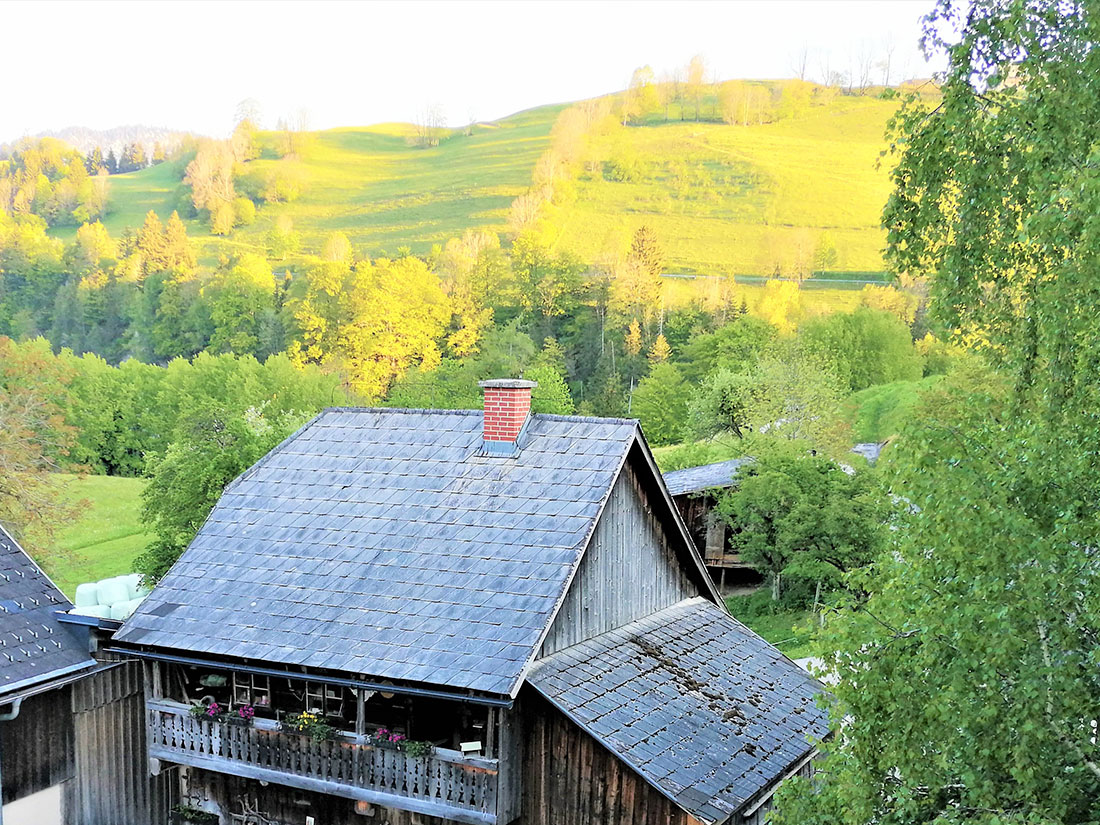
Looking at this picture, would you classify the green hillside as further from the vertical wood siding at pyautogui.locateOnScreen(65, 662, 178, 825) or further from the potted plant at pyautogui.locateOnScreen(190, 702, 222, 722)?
the potted plant at pyautogui.locateOnScreen(190, 702, 222, 722)

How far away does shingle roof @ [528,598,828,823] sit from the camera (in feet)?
38.9

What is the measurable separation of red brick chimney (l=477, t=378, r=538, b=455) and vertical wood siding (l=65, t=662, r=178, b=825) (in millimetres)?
6572

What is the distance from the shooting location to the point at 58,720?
14.0 m

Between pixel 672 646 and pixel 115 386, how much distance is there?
54386mm

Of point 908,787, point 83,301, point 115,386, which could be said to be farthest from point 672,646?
point 83,301

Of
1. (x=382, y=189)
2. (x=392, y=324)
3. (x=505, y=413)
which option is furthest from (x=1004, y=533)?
(x=382, y=189)

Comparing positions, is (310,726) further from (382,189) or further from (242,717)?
(382,189)

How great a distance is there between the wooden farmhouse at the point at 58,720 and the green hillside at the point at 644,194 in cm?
7520

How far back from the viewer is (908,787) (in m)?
7.76

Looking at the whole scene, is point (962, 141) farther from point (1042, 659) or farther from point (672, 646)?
point (672, 646)

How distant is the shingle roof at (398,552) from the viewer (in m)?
12.7

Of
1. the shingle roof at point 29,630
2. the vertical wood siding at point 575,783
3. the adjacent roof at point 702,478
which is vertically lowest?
the adjacent roof at point 702,478

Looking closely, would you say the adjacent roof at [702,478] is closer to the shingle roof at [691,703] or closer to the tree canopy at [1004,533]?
the shingle roof at [691,703]

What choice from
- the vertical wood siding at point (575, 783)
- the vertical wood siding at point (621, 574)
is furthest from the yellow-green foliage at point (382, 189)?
the vertical wood siding at point (575, 783)
